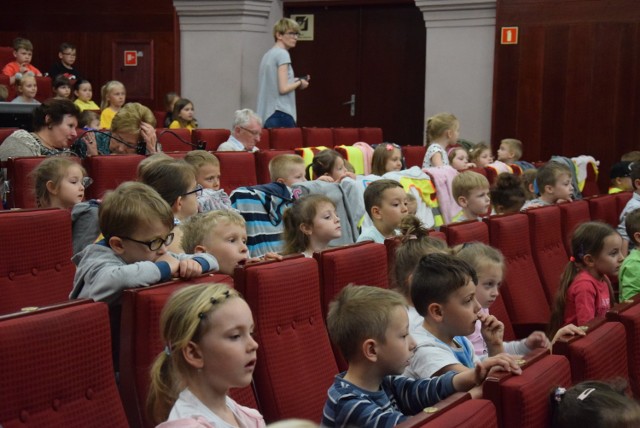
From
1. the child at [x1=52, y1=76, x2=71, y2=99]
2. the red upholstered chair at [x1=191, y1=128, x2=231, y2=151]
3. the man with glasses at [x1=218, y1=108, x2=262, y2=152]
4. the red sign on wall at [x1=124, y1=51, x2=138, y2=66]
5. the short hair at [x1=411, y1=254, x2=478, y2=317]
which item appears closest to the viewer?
the short hair at [x1=411, y1=254, x2=478, y2=317]

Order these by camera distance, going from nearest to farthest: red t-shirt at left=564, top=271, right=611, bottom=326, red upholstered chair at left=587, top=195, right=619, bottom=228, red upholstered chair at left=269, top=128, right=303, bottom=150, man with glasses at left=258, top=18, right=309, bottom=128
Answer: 1. red t-shirt at left=564, top=271, right=611, bottom=326
2. red upholstered chair at left=587, top=195, right=619, bottom=228
3. red upholstered chair at left=269, top=128, right=303, bottom=150
4. man with glasses at left=258, top=18, right=309, bottom=128

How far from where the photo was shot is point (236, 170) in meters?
3.04

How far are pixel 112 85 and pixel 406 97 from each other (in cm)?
229

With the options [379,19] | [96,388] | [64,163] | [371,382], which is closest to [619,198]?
[64,163]

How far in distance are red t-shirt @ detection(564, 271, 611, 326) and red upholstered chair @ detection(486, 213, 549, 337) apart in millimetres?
222

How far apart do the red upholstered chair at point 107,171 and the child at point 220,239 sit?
0.84m

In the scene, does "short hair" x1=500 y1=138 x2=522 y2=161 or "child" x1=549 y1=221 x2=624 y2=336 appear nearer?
"child" x1=549 y1=221 x2=624 y2=336

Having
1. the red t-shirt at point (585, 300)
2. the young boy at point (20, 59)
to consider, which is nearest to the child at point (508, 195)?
the red t-shirt at point (585, 300)

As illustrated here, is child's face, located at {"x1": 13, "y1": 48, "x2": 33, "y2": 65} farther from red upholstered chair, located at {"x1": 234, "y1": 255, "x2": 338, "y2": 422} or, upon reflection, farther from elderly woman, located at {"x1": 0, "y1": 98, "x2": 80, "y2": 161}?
red upholstered chair, located at {"x1": 234, "y1": 255, "x2": 338, "y2": 422}

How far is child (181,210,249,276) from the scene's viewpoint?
5.56ft

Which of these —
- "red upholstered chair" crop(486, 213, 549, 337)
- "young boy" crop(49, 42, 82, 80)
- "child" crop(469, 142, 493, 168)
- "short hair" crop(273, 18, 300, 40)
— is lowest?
"red upholstered chair" crop(486, 213, 549, 337)

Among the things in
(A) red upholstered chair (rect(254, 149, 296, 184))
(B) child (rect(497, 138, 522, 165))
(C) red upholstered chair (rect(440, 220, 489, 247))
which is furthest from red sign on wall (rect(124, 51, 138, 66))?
(C) red upholstered chair (rect(440, 220, 489, 247))

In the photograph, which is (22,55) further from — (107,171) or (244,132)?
(107,171)

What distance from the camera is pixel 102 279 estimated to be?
141cm
